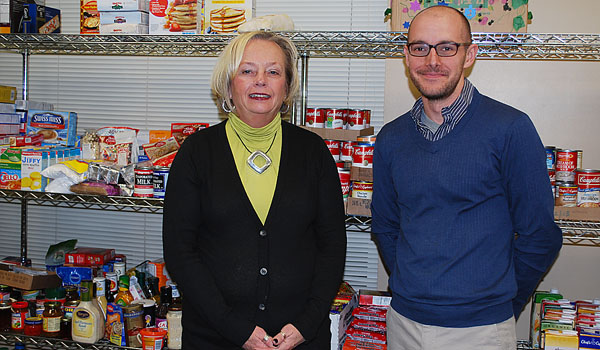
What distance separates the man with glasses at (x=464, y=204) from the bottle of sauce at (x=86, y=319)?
56.3 inches

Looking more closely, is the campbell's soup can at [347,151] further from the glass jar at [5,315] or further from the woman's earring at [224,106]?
the glass jar at [5,315]

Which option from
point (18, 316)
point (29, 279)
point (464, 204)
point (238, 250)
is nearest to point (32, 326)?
point (18, 316)

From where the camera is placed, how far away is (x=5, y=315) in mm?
2619

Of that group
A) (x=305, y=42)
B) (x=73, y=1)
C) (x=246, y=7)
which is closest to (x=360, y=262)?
(x=305, y=42)

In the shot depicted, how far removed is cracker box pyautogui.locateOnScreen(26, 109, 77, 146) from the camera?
278 cm

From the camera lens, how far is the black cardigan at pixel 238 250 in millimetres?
1725

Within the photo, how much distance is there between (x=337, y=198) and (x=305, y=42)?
0.78 meters

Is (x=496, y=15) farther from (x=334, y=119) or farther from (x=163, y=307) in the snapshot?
(x=163, y=307)

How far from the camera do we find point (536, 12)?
2.59 m

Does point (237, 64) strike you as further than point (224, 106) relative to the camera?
No

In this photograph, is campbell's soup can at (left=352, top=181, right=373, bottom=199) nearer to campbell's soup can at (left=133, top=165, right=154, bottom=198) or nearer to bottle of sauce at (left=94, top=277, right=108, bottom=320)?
campbell's soup can at (left=133, top=165, right=154, bottom=198)

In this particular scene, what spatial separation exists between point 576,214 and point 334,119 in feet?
3.25

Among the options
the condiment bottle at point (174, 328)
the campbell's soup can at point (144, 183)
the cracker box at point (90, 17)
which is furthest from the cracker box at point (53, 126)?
the condiment bottle at point (174, 328)

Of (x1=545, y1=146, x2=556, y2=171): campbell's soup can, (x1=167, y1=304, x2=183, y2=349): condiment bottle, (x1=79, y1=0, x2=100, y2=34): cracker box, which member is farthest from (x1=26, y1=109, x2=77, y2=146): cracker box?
(x1=545, y1=146, x2=556, y2=171): campbell's soup can
